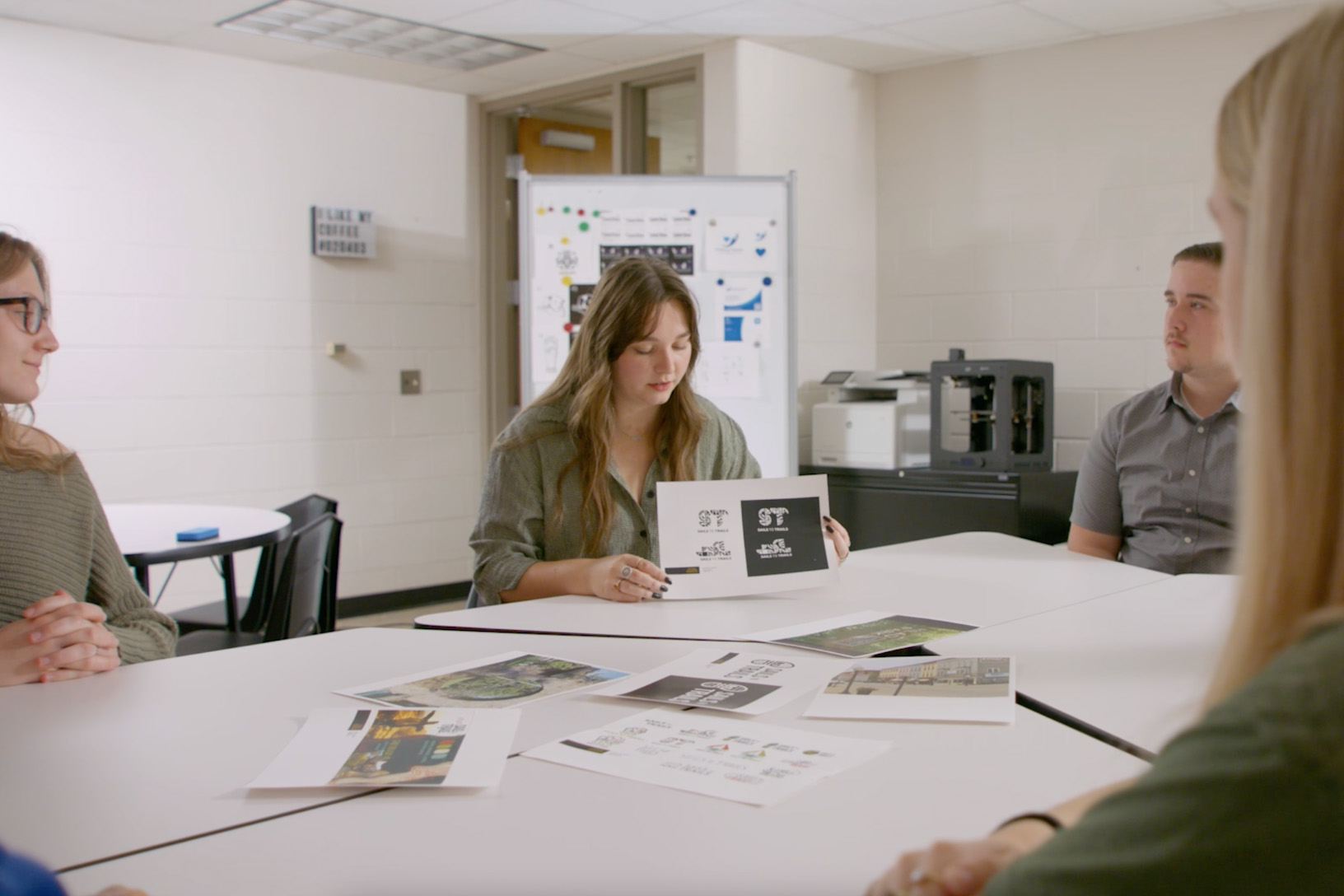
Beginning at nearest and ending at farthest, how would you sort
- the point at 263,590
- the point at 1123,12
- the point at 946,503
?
the point at 263,590 < the point at 1123,12 < the point at 946,503

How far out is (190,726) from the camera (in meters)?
1.45

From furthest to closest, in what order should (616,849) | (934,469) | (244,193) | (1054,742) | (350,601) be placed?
(350,601)
(244,193)
(934,469)
(1054,742)
(616,849)

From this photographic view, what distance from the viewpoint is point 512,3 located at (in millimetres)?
4141

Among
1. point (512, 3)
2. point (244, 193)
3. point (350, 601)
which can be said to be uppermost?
point (512, 3)

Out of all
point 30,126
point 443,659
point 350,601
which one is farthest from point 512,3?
point 443,659

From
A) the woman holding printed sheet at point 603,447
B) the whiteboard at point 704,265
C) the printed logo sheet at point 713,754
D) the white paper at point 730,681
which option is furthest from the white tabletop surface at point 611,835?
the whiteboard at point 704,265

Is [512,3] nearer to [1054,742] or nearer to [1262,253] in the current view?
[1054,742]

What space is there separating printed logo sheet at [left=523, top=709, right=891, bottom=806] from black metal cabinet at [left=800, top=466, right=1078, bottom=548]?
307 centimetres

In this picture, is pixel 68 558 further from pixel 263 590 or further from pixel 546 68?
pixel 546 68

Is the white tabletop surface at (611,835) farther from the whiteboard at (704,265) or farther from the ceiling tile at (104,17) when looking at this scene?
the ceiling tile at (104,17)

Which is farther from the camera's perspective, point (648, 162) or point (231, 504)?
point (648, 162)

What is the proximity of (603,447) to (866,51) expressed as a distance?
3.00 meters

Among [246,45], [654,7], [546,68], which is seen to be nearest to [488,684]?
[654,7]

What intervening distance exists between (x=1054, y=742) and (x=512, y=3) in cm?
352
